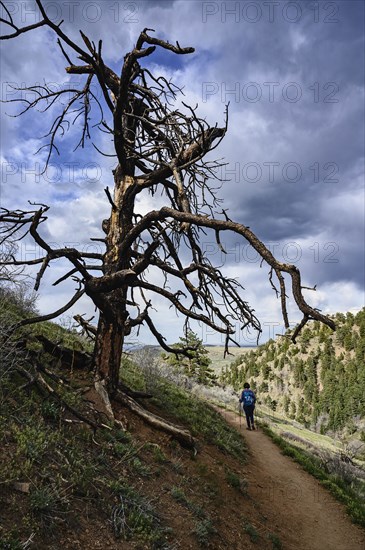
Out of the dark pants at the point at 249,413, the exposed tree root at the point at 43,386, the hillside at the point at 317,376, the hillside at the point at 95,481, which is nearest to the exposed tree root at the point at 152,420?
the hillside at the point at 95,481

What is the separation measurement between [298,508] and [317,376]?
97.5 metres

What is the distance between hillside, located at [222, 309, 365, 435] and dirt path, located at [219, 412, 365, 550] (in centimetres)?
6418

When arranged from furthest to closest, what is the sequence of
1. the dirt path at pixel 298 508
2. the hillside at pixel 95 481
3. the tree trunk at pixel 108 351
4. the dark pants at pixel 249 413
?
the dark pants at pixel 249 413, the tree trunk at pixel 108 351, the dirt path at pixel 298 508, the hillside at pixel 95 481

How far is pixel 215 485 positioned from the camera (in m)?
7.89

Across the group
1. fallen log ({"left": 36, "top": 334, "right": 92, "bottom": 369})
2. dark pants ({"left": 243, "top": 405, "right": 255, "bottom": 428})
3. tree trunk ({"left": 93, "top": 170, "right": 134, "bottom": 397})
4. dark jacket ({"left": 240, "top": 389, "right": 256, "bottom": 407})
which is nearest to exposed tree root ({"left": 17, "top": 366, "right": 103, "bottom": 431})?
tree trunk ({"left": 93, "top": 170, "right": 134, "bottom": 397})

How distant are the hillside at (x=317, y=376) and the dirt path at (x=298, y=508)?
211 feet

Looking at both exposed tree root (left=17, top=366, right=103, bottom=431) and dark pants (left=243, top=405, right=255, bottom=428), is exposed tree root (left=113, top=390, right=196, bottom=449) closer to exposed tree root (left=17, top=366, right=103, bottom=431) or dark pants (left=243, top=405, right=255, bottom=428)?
exposed tree root (left=17, top=366, right=103, bottom=431)

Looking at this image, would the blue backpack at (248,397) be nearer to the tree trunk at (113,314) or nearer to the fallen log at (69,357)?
the fallen log at (69,357)

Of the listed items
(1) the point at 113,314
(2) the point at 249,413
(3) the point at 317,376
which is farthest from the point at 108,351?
(3) the point at 317,376

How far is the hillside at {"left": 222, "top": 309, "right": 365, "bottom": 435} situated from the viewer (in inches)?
3091

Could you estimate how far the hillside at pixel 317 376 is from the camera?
78.5 meters

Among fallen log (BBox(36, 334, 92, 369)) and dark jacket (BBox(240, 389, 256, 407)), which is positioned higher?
fallen log (BBox(36, 334, 92, 369))

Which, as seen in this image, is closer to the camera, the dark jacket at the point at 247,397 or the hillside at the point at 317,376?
the dark jacket at the point at 247,397

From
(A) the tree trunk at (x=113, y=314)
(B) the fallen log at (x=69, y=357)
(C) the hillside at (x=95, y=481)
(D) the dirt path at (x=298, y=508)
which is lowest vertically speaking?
(D) the dirt path at (x=298, y=508)
